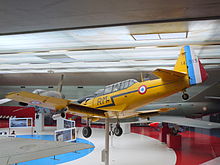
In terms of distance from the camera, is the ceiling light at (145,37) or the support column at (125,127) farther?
the support column at (125,127)

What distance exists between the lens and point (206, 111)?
501 inches

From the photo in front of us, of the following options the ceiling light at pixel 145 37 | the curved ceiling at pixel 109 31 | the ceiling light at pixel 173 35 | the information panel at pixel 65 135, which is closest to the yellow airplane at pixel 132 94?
the ceiling light at pixel 173 35

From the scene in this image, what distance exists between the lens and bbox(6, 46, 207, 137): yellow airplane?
508 centimetres

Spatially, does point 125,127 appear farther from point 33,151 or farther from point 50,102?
point 33,151

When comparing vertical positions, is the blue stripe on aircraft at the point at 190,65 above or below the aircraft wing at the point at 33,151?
above

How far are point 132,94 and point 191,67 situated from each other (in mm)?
1744

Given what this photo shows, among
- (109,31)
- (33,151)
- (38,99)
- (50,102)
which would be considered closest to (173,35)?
(109,31)

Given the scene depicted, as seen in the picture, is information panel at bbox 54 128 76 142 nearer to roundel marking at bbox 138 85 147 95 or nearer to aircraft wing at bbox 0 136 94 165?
roundel marking at bbox 138 85 147 95

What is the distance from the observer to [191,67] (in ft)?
16.9

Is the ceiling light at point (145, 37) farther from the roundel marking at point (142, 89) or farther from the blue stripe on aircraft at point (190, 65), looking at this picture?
the roundel marking at point (142, 89)

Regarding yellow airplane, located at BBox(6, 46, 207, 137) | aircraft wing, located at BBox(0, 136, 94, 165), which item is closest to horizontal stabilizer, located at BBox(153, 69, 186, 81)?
yellow airplane, located at BBox(6, 46, 207, 137)

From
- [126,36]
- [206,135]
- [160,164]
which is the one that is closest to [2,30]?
[126,36]

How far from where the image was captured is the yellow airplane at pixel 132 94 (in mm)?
5082

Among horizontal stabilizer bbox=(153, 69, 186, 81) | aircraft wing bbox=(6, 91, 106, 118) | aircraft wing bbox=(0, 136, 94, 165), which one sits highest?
horizontal stabilizer bbox=(153, 69, 186, 81)
